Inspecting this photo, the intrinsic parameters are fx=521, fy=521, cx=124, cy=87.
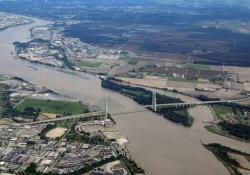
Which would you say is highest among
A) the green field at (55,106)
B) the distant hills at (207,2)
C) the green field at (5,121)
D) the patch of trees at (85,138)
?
the distant hills at (207,2)

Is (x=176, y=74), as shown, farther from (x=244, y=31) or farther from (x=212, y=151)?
(x=244, y=31)

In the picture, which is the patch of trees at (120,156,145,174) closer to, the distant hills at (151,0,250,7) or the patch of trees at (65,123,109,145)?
Answer: the patch of trees at (65,123,109,145)

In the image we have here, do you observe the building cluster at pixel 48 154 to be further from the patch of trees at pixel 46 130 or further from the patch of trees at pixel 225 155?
the patch of trees at pixel 225 155

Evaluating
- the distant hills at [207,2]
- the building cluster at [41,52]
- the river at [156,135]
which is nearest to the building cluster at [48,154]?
the river at [156,135]

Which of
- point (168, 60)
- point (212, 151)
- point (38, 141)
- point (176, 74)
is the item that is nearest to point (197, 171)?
point (212, 151)

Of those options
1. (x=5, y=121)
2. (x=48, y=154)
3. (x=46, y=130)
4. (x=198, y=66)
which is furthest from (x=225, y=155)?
(x=198, y=66)

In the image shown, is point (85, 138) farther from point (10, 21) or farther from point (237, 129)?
point (10, 21)

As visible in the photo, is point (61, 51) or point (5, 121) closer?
point (5, 121)
